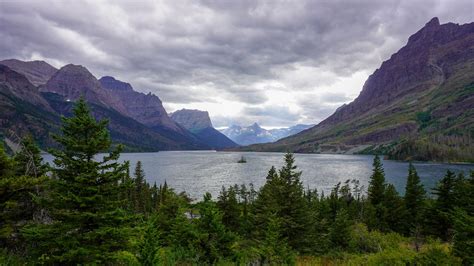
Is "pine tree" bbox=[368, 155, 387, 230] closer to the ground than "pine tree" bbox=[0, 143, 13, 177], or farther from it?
closer to the ground

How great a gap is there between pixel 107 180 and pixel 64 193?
217 centimetres

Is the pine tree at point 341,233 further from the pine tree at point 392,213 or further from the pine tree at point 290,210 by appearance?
the pine tree at point 392,213

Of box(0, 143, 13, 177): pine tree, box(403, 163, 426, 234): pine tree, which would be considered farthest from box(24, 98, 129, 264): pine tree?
box(403, 163, 426, 234): pine tree

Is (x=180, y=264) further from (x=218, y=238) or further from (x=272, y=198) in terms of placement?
(x=272, y=198)

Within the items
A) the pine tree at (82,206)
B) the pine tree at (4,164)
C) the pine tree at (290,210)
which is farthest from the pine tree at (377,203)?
the pine tree at (4,164)

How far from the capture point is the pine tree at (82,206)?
15242 mm

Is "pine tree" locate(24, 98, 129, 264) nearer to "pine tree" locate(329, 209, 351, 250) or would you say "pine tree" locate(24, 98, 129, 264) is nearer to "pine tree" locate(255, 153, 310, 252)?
"pine tree" locate(255, 153, 310, 252)

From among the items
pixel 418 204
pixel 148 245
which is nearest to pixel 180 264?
pixel 148 245

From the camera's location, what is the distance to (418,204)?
5325cm

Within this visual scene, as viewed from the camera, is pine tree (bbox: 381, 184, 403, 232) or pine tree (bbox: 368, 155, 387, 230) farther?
pine tree (bbox: 381, 184, 403, 232)

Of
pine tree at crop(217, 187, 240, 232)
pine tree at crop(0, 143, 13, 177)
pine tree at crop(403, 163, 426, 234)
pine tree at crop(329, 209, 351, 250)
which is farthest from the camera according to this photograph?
pine tree at crop(403, 163, 426, 234)

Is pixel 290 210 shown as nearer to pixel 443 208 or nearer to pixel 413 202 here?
pixel 443 208

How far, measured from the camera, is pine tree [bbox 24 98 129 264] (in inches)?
600

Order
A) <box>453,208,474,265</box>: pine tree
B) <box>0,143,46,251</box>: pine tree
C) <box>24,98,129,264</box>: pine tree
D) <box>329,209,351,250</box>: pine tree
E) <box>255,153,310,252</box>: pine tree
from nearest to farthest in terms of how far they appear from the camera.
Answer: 1. <box>24,98,129,264</box>: pine tree
2. <box>453,208,474,265</box>: pine tree
3. <box>0,143,46,251</box>: pine tree
4. <box>255,153,310,252</box>: pine tree
5. <box>329,209,351,250</box>: pine tree
